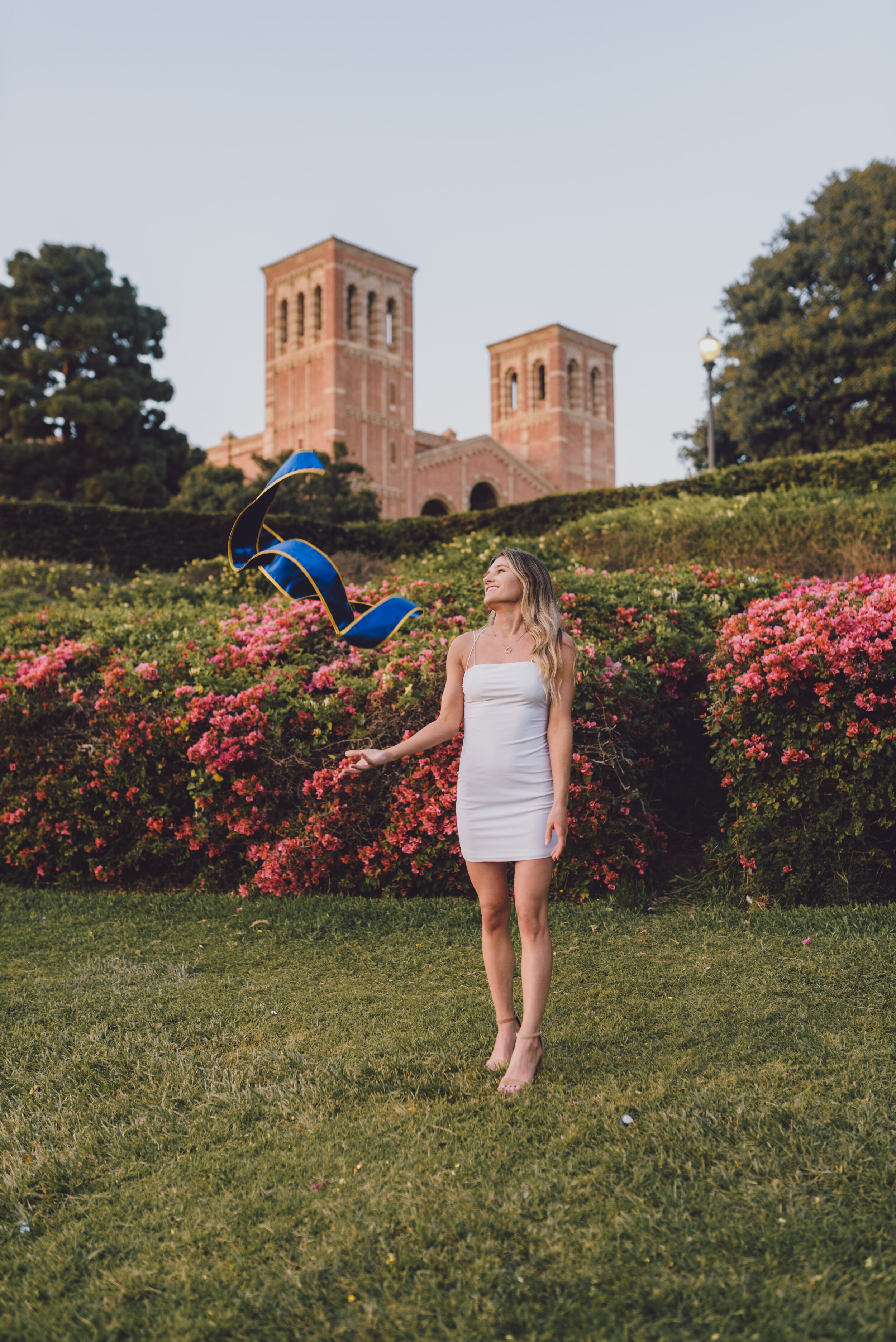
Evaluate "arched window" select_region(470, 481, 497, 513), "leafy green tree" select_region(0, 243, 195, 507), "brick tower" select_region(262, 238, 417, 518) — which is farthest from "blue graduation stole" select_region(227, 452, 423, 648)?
"arched window" select_region(470, 481, 497, 513)

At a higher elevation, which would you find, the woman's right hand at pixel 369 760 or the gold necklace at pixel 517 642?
the gold necklace at pixel 517 642

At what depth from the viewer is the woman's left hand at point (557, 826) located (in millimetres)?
3029

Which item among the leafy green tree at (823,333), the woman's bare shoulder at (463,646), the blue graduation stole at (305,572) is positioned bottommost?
the woman's bare shoulder at (463,646)

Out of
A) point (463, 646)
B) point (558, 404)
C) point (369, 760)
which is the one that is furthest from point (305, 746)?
point (558, 404)

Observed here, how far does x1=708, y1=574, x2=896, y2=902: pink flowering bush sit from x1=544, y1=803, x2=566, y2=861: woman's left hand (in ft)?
7.13

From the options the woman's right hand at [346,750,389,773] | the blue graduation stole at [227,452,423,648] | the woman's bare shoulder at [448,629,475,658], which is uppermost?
the blue graduation stole at [227,452,423,648]

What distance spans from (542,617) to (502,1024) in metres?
1.38

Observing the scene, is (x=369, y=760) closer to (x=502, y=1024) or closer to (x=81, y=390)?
(x=502, y=1024)

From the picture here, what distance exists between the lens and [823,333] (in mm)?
25594

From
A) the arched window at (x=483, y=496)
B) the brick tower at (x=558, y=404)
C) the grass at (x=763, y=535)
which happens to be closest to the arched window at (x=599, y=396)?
the brick tower at (x=558, y=404)

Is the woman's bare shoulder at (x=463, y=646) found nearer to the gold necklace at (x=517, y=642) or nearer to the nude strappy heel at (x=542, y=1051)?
the gold necklace at (x=517, y=642)

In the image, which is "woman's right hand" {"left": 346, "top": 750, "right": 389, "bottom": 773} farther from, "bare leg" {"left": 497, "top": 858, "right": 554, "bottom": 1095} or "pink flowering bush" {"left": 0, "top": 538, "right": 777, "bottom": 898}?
"pink flowering bush" {"left": 0, "top": 538, "right": 777, "bottom": 898}

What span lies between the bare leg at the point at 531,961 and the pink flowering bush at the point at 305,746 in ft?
6.43

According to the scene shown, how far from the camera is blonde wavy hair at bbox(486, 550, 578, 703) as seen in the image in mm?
3170
